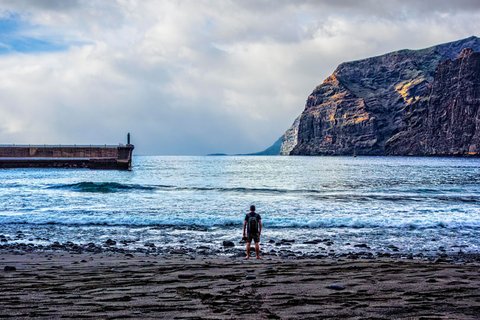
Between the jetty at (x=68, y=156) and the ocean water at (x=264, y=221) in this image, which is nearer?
the ocean water at (x=264, y=221)

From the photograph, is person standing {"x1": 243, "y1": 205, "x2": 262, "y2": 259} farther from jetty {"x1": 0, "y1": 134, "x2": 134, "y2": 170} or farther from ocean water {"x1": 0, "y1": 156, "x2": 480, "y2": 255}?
jetty {"x1": 0, "y1": 134, "x2": 134, "y2": 170}

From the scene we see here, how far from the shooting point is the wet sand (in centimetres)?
659

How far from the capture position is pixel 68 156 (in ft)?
281

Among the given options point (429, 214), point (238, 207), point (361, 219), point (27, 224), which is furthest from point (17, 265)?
point (429, 214)

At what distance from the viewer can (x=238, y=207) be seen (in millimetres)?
28828

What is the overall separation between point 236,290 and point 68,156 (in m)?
83.9

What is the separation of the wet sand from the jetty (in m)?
70.9

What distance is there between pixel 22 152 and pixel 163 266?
84001 millimetres

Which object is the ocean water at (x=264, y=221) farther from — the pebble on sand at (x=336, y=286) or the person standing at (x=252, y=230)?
the pebble on sand at (x=336, y=286)

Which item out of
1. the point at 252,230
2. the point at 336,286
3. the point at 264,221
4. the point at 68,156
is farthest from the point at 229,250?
the point at 68,156

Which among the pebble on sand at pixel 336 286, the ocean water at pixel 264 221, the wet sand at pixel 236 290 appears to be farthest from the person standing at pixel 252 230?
the pebble on sand at pixel 336 286

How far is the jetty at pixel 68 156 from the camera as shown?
80.4m

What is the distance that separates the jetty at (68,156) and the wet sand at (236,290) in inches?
2790

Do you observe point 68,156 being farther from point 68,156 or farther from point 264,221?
point 264,221
